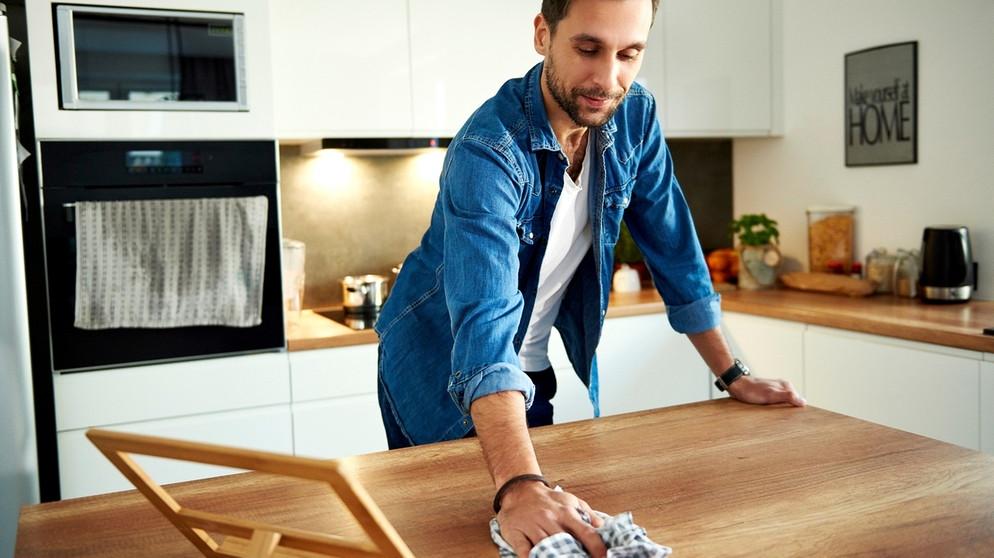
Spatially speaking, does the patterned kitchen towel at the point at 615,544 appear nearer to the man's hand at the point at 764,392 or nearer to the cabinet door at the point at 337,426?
the man's hand at the point at 764,392

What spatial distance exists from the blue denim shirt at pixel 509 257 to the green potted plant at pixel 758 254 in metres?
1.95

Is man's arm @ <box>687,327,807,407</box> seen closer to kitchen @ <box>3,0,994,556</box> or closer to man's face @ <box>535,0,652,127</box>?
man's face @ <box>535,0,652,127</box>

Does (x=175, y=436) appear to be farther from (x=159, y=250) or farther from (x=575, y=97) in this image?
(x=575, y=97)

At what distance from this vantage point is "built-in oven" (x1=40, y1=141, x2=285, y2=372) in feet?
8.17

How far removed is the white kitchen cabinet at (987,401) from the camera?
2326mm

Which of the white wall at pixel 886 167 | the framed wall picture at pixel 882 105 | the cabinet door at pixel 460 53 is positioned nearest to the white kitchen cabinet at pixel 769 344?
the white wall at pixel 886 167

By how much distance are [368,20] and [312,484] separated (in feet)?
6.89

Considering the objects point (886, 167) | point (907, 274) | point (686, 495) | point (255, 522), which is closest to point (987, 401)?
point (907, 274)

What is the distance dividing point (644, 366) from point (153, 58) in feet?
6.35

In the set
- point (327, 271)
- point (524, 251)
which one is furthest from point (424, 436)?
point (327, 271)

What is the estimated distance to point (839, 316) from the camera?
2.79 metres

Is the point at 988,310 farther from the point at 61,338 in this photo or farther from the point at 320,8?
the point at 61,338

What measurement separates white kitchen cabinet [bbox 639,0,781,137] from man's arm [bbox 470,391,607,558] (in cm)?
253

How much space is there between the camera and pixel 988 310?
2732mm
